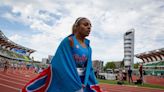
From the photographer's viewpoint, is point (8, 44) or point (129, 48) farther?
point (8, 44)

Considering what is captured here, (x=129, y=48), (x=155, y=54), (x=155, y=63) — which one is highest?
(x=129, y=48)

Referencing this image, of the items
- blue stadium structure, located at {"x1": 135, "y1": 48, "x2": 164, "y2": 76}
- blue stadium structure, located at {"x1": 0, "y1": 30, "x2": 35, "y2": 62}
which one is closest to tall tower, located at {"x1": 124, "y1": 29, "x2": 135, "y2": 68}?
blue stadium structure, located at {"x1": 135, "y1": 48, "x2": 164, "y2": 76}

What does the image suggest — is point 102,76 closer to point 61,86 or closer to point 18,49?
point 61,86

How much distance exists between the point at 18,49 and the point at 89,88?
13298 centimetres

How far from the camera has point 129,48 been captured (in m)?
97.8

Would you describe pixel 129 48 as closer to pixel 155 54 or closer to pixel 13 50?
pixel 155 54

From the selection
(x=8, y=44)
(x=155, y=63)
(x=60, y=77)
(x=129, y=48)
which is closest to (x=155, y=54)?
(x=129, y=48)

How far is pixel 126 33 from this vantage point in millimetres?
94312

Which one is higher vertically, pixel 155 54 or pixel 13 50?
pixel 13 50

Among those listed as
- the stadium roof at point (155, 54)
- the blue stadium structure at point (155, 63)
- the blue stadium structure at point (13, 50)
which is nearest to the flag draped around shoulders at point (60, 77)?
the blue stadium structure at point (155, 63)

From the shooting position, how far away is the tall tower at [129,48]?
9034 cm

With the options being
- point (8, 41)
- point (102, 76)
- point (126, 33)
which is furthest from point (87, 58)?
point (8, 41)

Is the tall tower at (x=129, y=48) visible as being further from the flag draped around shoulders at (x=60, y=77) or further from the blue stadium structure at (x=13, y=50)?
the flag draped around shoulders at (x=60, y=77)

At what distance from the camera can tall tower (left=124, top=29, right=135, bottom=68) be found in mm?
90338
